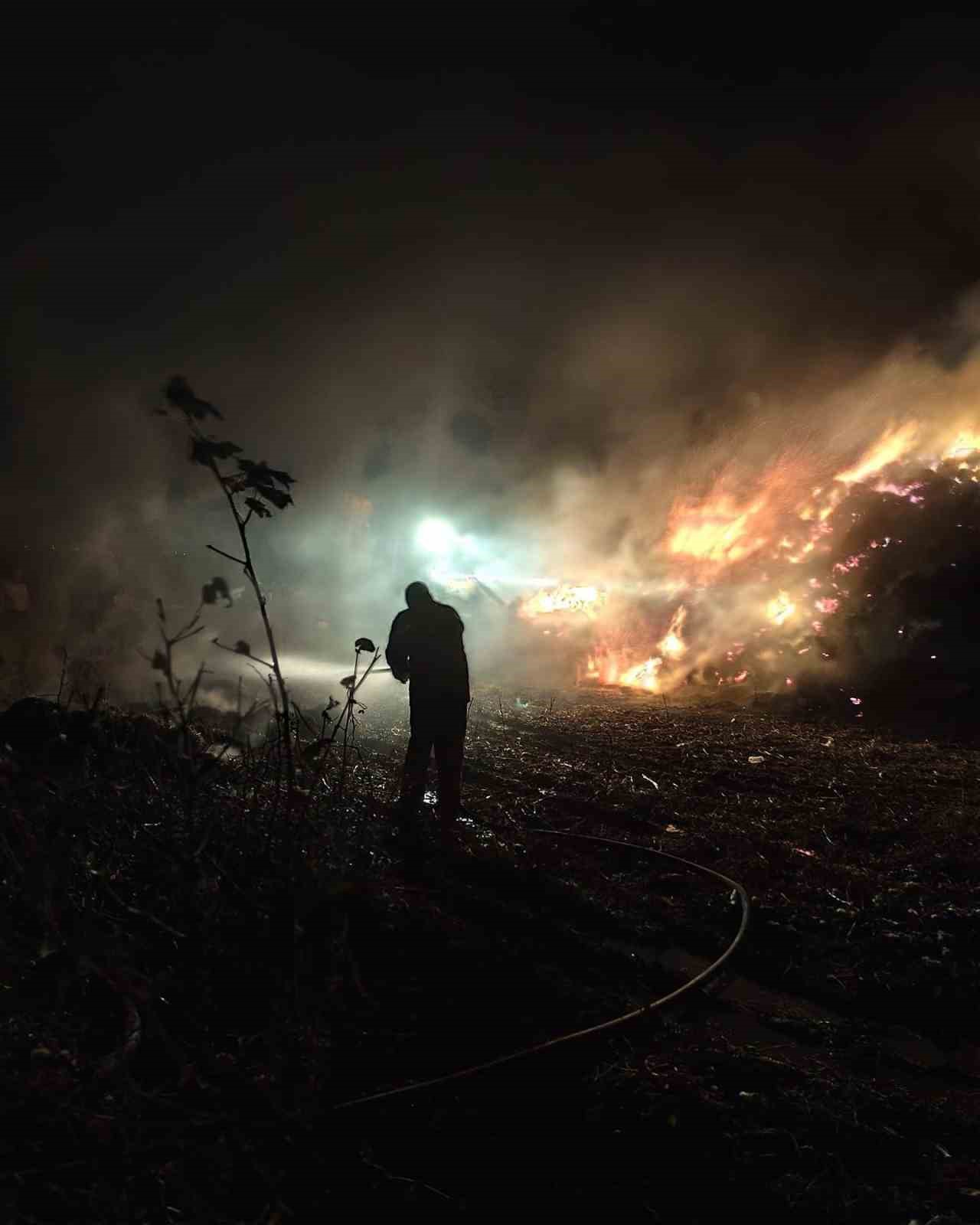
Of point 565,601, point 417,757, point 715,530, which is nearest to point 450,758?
point 417,757

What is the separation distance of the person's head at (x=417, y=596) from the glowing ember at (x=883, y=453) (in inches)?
517

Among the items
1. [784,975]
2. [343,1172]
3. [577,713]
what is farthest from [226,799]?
[577,713]

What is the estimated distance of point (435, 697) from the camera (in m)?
5.80

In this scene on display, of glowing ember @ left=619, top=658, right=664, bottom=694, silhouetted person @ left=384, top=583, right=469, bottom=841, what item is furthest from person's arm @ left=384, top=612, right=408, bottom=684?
glowing ember @ left=619, top=658, right=664, bottom=694

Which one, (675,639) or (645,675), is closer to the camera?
(675,639)

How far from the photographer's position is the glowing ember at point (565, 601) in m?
21.1

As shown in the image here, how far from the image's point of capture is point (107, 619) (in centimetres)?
2392

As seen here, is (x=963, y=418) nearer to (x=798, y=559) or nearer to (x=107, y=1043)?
(x=798, y=559)

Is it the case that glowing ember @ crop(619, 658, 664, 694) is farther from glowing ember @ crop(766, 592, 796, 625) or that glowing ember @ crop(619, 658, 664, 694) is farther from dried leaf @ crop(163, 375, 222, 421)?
dried leaf @ crop(163, 375, 222, 421)

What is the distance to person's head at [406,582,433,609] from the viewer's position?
246 inches

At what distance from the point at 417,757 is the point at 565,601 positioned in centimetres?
1714

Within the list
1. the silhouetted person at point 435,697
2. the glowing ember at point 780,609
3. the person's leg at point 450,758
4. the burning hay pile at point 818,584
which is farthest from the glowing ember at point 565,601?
the person's leg at point 450,758

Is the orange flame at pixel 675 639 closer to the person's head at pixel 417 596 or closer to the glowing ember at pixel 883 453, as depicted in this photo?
the glowing ember at pixel 883 453

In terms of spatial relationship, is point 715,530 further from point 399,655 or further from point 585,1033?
point 585,1033
